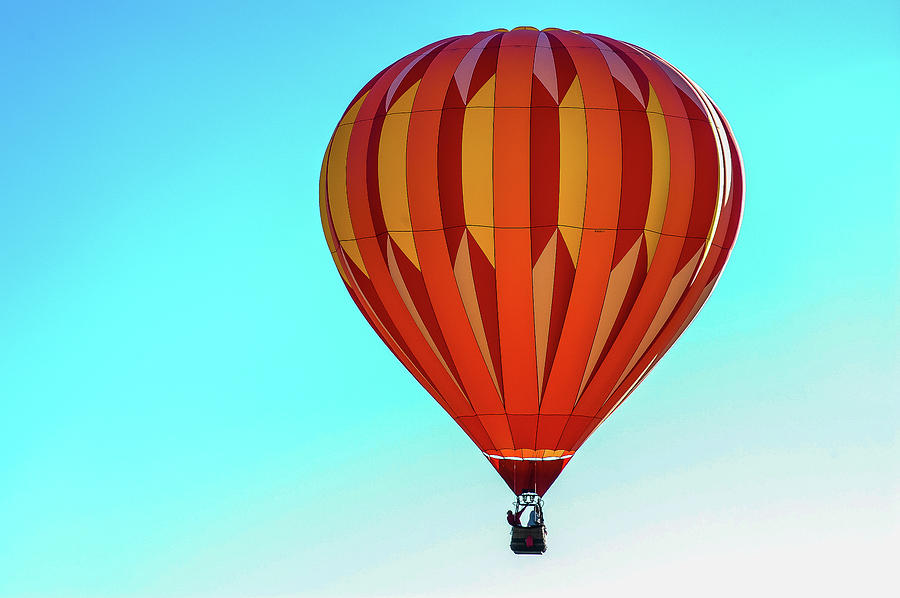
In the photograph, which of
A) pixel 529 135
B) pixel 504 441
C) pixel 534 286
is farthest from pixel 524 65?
pixel 504 441

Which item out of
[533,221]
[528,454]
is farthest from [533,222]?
[528,454]

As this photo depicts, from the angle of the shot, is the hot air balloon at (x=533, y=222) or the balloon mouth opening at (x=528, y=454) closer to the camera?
the hot air balloon at (x=533, y=222)

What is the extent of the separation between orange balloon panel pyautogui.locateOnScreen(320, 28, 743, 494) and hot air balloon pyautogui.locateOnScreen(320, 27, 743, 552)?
22mm

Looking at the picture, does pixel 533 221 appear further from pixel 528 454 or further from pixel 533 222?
pixel 528 454

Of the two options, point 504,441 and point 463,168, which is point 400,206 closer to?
point 463,168

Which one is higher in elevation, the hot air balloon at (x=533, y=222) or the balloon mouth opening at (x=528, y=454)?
the hot air balloon at (x=533, y=222)

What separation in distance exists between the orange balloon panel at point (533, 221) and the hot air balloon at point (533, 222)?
0.07ft

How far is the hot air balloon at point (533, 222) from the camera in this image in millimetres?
29625

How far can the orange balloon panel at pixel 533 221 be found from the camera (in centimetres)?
2962

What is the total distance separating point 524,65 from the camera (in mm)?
30156

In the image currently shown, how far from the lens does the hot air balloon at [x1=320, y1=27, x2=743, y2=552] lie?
2962 centimetres

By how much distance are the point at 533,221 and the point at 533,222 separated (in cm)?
1

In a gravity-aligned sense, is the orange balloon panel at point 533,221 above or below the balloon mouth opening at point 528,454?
above

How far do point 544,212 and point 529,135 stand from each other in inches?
43.0
